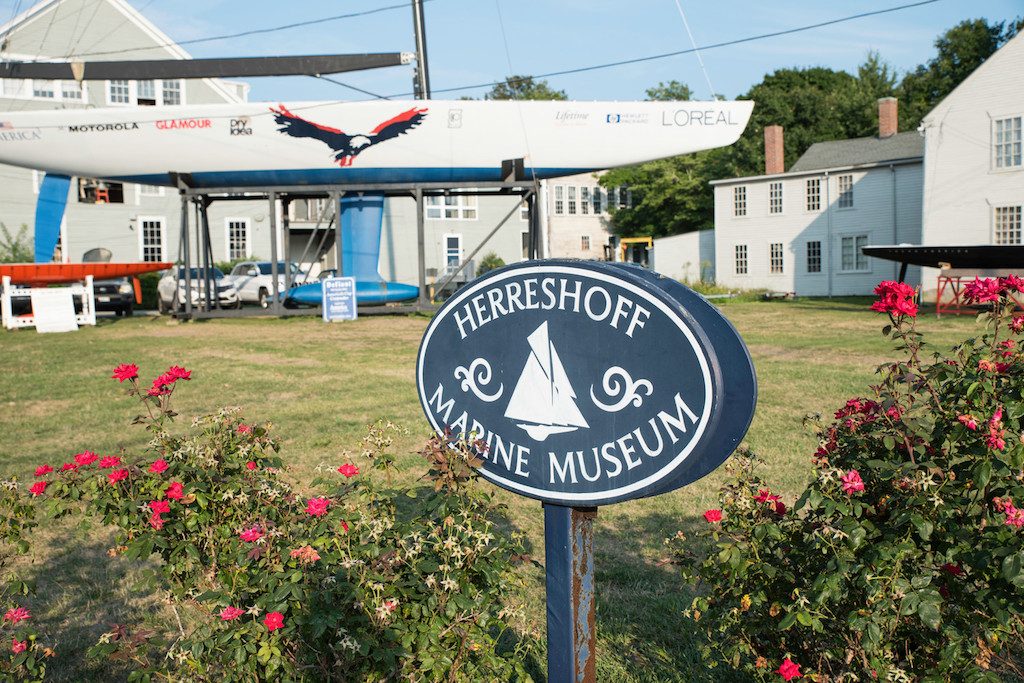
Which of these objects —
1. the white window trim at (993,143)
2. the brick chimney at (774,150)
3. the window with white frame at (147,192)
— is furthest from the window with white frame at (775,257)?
the window with white frame at (147,192)

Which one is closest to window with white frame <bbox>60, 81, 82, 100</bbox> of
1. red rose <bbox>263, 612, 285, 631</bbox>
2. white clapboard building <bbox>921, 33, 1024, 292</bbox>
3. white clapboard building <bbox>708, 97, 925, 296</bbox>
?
white clapboard building <bbox>708, 97, 925, 296</bbox>

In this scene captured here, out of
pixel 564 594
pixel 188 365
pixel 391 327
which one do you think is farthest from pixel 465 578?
pixel 391 327

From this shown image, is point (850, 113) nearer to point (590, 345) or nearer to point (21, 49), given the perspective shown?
point (21, 49)

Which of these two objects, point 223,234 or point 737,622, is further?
point 223,234

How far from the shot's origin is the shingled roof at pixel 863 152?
1334 inches

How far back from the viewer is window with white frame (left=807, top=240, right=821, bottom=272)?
3465 cm

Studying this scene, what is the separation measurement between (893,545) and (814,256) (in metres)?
34.7

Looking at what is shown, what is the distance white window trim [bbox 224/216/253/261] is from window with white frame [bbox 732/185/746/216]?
20.9 metres

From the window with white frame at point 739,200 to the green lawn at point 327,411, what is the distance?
58.0 ft

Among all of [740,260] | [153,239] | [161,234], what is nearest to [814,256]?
[740,260]

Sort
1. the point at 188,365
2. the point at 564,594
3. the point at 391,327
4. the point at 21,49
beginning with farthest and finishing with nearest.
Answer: the point at 21,49 < the point at 391,327 < the point at 188,365 < the point at 564,594

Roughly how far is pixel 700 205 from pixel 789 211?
44.1ft

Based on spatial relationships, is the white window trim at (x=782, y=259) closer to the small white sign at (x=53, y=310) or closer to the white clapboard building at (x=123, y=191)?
the white clapboard building at (x=123, y=191)

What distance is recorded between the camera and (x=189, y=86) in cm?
3434
